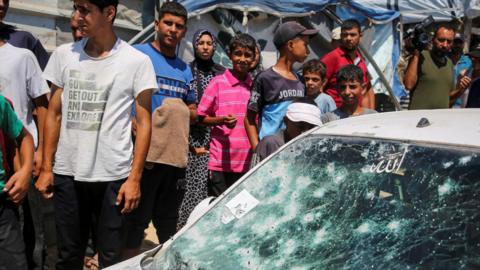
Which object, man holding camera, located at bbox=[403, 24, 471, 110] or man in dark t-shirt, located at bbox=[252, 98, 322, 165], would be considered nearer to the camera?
man in dark t-shirt, located at bbox=[252, 98, 322, 165]

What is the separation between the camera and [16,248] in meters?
2.83

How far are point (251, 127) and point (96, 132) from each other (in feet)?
4.40

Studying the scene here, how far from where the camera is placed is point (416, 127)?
227 cm

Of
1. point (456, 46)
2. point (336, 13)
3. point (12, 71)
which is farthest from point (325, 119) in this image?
point (456, 46)

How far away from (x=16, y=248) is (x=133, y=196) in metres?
0.61

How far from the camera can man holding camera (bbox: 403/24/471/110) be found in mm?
5656

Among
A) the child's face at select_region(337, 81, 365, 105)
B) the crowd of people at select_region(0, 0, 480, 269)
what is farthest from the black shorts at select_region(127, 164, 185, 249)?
the child's face at select_region(337, 81, 365, 105)

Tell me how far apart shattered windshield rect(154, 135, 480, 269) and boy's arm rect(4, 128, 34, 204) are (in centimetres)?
94

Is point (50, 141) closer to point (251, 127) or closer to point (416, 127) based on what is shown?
point (251, 127)

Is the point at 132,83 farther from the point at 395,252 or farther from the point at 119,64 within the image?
the point at 395,252

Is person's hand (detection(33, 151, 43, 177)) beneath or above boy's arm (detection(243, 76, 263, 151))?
beneath

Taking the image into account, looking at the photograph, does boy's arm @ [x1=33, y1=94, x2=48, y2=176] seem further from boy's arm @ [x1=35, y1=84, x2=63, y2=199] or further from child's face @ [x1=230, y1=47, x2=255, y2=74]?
child's face @ [x1=230, y1=47, x2=255, y2=74]

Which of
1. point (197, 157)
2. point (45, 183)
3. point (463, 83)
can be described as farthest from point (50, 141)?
point (463, 83)

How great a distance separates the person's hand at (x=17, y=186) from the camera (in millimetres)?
2824
